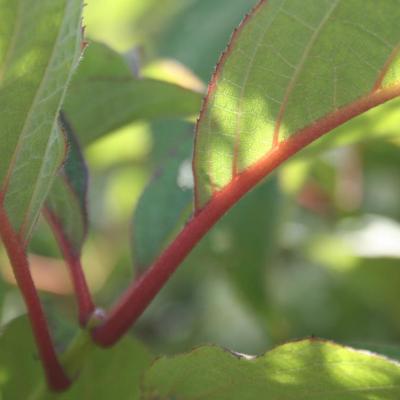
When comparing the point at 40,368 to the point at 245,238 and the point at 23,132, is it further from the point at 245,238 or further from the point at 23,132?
the point at 245,238

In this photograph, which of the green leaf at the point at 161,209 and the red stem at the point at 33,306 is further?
the green leaf at the point at 161,209

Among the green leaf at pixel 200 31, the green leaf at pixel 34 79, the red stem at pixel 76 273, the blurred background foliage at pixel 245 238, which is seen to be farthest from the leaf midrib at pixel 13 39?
the green leaf at pixel 200 31

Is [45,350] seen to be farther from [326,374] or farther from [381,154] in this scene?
[381,154]

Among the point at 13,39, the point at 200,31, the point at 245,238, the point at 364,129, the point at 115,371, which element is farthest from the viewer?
the point at 200,31

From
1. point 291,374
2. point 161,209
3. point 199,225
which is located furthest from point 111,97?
point 291,374

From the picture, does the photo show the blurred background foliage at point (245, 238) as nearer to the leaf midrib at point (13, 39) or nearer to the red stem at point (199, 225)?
the red stem at point (199, 225)

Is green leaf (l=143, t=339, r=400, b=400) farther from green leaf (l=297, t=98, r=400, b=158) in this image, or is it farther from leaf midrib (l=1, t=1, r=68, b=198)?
green leaf (l=297, t=98, r=400, b=158)
